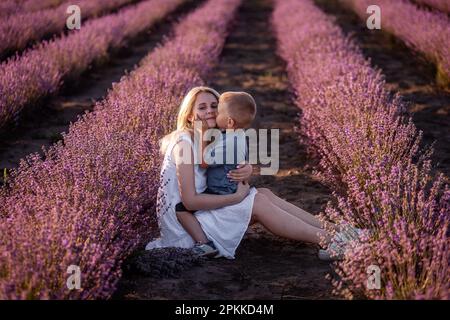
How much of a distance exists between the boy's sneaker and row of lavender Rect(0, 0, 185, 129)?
299cm

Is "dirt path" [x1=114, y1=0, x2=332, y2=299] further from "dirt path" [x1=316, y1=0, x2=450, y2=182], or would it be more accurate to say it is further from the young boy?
"dirt path" [x1=316, y1=0, x2=450, y2=182]

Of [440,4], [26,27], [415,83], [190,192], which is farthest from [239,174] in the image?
[440,4]

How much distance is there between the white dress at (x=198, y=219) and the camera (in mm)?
3934

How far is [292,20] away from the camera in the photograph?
1234 cm

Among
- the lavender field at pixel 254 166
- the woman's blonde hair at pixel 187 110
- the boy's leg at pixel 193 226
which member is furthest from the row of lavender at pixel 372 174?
the woman's blonde hair at pixel 187 110

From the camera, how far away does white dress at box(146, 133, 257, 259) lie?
3934mm

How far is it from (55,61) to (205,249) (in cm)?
530

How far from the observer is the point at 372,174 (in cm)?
377

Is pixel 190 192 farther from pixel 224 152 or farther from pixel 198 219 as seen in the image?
pixel 224 152
